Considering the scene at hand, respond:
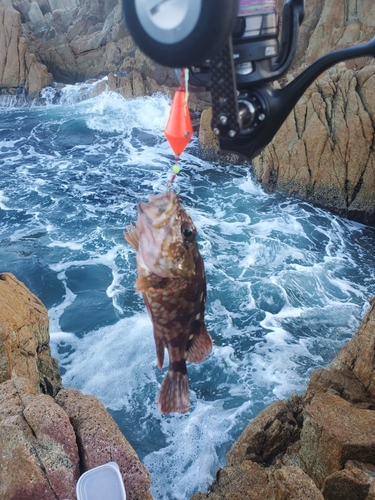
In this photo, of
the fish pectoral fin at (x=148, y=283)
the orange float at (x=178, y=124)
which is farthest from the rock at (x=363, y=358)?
the orange float at (x=178, y=124)

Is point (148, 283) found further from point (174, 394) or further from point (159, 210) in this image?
point (174, 394)

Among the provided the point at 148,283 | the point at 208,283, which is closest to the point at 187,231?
the point at 148,283

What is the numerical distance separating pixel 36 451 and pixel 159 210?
2933 mm

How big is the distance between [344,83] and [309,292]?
722 cm

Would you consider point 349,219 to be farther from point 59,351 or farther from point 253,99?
point 253,99

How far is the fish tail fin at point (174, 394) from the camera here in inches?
103

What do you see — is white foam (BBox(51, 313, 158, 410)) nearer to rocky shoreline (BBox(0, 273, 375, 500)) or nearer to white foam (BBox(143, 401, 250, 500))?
white foam (BBox(143, 401, 250, 500))

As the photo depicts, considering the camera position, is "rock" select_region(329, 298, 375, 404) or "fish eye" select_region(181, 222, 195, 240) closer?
"fish eye" select_region(181, 222, 195, 240)

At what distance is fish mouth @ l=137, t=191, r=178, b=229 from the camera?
2.15 m

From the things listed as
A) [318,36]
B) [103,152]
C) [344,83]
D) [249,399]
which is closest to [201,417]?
[249,399]

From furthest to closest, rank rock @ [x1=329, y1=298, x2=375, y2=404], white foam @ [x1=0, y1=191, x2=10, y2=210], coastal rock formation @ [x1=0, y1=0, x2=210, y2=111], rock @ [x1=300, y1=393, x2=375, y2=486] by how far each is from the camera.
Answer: coastal rock formation @ [x1=0, y1=0, x2=210, y2=111]
white foam @ [x1=0, y1=191, x2=10, y2=210]
rock @ [x1=329, y1=298, x2=375, y2=404]
rock @ [x1=300, y1=393, x2=375, y2=486]

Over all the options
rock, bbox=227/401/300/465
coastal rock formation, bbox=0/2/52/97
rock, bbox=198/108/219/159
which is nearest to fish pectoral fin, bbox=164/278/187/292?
rock, bbox=227/401/300/465

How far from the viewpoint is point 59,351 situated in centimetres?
852

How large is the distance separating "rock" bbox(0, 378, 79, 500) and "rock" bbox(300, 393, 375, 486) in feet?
8.12
